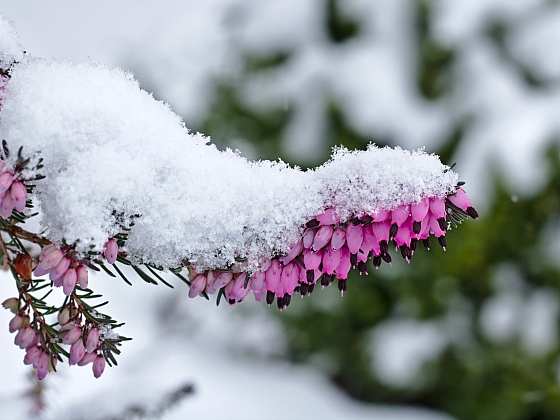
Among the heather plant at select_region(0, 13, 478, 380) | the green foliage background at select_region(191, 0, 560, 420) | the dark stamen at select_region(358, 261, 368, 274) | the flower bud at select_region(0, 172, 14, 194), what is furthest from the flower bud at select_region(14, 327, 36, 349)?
the green foliage background at select_region(191, 0, 560, 420)

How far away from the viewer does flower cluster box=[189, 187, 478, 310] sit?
2.26 feet

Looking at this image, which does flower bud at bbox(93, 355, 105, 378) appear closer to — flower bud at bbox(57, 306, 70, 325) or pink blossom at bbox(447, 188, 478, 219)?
flower bud at bbox(57, 306, 70, 325)

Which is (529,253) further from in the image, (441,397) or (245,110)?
(245,110)

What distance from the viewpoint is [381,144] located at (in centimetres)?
314

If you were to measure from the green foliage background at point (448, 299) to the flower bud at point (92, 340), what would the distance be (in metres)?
2.26

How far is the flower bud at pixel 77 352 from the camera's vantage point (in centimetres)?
67

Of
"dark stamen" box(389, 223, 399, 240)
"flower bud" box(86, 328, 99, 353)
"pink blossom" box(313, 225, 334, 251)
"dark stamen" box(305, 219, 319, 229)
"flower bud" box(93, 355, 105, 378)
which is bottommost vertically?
"flower bud" box(93, 355, 105, 378)

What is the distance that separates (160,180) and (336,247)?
0.27m

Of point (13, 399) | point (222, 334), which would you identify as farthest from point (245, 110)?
point (13, 399)

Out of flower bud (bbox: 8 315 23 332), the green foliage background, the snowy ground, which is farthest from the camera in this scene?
the green foliage background

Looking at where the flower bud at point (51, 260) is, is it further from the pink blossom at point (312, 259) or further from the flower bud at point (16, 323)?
the pink blossom at point (312, 259)

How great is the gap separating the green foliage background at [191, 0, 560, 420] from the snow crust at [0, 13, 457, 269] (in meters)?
2.16

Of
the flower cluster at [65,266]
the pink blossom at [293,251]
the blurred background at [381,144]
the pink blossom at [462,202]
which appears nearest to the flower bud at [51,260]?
the flower cluster at [65,266]

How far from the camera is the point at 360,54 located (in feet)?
11.6
